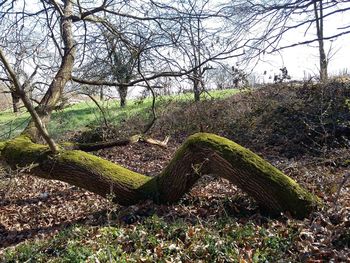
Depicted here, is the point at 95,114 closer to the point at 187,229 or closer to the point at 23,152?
the point at 23,152

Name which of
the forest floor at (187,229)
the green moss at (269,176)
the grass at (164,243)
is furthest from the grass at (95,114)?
the grass at (164,243)

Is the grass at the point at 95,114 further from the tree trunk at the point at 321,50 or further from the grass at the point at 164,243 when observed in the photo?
the grass at the point at 164,243

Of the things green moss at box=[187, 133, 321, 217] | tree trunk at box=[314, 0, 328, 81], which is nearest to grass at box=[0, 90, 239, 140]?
tree trunk at box=[314, 0, 328, 81]

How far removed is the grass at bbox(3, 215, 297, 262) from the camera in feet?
12.8

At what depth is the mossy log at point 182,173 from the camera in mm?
4605

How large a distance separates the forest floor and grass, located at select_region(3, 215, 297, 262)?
0.01 metres

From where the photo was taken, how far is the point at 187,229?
14.6 feet

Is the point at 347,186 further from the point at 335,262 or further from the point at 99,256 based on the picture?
the point at 99,256

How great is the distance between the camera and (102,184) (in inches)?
213

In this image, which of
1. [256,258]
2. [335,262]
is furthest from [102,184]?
[335,262]

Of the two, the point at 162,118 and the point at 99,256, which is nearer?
the point at 99,256

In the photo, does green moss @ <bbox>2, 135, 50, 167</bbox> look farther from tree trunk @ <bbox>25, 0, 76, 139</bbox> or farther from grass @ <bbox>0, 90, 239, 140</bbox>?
grass @ <bbox>0, 90, 239, 140</bbox>

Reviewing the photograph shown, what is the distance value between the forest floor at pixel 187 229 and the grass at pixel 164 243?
0.01 meters

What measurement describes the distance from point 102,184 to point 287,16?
614cm
